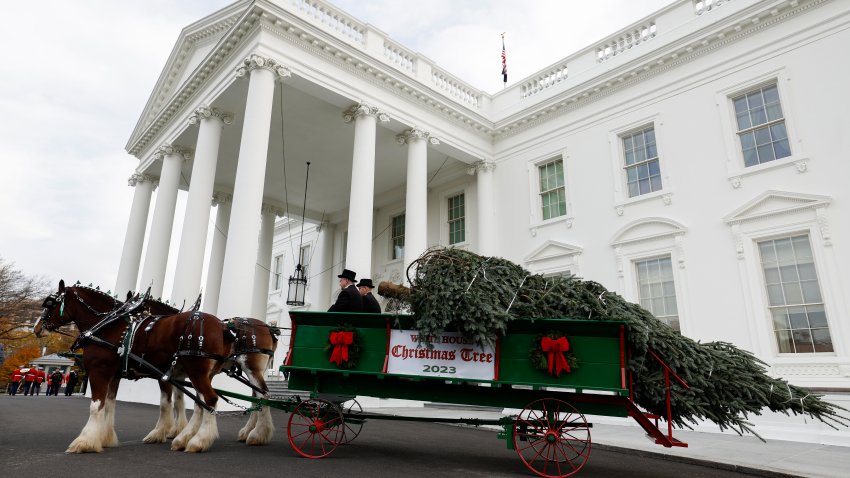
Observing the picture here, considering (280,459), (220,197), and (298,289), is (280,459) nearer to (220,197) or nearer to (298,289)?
(298,289)

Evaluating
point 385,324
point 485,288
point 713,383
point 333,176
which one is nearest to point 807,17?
point 713,383

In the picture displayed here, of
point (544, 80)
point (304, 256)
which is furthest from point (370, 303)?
point (304, 256)

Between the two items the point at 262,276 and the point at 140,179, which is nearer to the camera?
the point at 140,179

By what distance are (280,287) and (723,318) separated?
21164mm

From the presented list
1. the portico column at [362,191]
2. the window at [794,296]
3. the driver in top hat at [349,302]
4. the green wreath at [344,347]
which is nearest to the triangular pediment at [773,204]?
the window at [794,296]

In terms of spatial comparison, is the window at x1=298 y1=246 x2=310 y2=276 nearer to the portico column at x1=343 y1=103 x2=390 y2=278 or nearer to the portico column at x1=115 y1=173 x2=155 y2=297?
the portico column at x1=115 y1=173 x2=155 y2=297

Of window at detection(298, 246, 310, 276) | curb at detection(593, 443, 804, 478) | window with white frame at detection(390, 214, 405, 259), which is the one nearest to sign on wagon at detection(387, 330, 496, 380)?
curb at detection(593, 443, 804, 478)

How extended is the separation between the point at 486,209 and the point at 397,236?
5.12 metres

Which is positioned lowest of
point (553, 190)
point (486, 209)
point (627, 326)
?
point (627, 326)

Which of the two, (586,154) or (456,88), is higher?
(456,88)

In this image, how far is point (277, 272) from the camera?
88.3 feet

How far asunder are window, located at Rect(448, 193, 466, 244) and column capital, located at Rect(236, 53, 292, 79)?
784 cm

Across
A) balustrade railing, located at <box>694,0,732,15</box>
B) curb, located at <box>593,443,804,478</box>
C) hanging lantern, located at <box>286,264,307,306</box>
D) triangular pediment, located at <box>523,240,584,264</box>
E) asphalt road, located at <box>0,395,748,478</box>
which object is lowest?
curb, located at <box>593,443,804,478</box>

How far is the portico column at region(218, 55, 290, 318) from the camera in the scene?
33.1 ft
